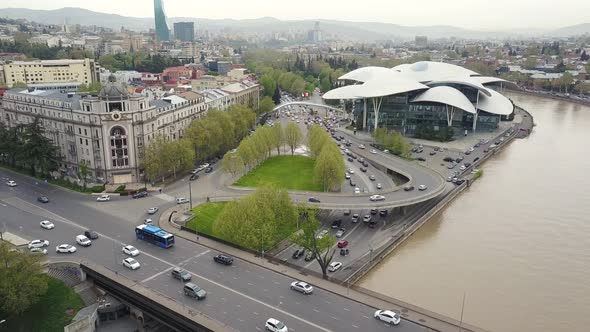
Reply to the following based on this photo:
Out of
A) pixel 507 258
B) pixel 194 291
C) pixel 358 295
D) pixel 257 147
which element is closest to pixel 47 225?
pixel 194 291

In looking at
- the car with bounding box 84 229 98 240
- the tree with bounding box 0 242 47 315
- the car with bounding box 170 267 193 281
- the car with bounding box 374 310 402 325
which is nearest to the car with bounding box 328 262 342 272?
the car with bounding box 374 310 402 325

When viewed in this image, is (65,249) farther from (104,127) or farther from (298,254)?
(104,127)

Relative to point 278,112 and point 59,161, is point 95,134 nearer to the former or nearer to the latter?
point 59,161

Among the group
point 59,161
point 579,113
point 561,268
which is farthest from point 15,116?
point 579,113

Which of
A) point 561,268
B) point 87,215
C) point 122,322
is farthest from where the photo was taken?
point 87,215

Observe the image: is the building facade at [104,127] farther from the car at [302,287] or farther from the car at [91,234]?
the car at [302,287]

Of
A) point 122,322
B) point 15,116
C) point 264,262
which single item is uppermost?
point 15,116

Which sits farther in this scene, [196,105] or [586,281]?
[196,105]
